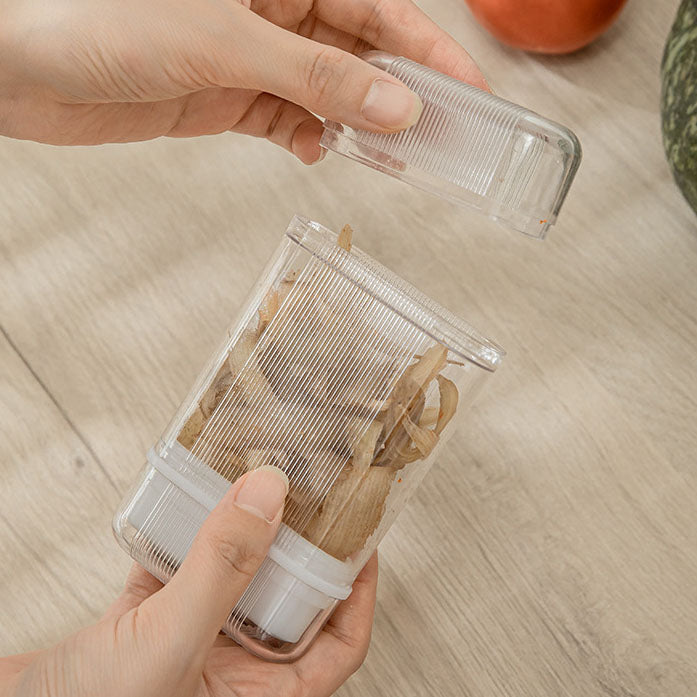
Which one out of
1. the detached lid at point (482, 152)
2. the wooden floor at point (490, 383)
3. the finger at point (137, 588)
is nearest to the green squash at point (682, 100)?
the wooden floor at point (490, 383)

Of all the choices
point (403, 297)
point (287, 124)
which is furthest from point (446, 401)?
point (287, 124)

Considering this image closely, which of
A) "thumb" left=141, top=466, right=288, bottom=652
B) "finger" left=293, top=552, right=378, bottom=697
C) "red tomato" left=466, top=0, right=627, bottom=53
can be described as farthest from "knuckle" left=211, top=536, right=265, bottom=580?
"red tomato" left=466, top=0, right=627, bottom=53

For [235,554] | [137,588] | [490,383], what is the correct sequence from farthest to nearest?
[490,383] → [137,588] → [235,554]

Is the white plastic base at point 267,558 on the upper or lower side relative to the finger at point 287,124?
lower

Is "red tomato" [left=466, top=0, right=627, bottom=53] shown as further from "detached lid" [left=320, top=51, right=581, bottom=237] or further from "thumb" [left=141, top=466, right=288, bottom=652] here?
"thumb" [left=141, top=466, right=288, bottom=652]

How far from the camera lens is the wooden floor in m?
0.58

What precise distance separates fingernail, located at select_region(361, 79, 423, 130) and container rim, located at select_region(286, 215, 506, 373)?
0.22ft

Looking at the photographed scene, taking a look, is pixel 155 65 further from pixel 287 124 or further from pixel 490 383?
pixel 490 383

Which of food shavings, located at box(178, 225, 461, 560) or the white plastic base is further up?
food shavings, located at box(178, 225, 461, 560)

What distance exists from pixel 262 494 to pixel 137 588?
15cm

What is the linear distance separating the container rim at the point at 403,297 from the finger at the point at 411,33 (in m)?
0.20

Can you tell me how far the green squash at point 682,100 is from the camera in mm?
590

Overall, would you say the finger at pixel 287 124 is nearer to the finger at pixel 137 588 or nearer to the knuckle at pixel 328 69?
the knuckle at pixel 328 69

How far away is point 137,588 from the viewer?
53 cm
